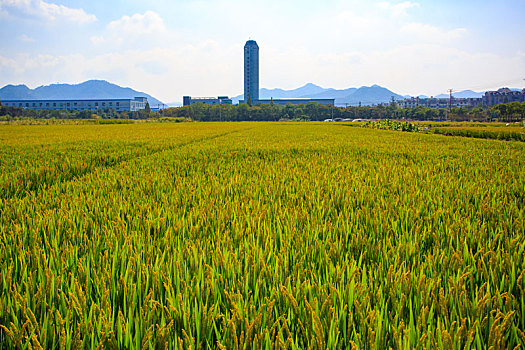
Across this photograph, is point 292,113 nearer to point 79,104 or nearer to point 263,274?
point 79,104

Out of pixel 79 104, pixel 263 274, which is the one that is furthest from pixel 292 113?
pixel 263 274

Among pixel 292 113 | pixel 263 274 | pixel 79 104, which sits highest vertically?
pixel 79 104

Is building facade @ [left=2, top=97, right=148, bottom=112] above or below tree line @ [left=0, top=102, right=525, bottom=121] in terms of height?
above

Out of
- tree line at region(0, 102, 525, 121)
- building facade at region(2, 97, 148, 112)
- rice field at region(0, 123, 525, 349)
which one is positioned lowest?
rice field at region(0, 123, 525, 349)

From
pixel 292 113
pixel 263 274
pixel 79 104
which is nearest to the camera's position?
pixel 263 274

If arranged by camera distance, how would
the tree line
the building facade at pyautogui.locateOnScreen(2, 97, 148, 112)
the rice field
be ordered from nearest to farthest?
the rice field, the tree line, the building facade at pyautogui.locateOnScreen(2, 97, 148, 112)

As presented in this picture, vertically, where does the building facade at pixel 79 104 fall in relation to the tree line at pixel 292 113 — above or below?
above

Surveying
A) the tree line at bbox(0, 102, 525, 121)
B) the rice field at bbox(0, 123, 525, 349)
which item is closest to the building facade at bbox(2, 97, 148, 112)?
the tree line at bbox(0, 102, 525, 121)

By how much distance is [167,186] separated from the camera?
335cm

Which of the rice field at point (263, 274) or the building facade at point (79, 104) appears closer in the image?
the rice field at point (263, 274)

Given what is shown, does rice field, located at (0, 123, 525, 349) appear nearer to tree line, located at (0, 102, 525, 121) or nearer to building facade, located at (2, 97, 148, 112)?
tree line, located at (0, 102, 525, 121)

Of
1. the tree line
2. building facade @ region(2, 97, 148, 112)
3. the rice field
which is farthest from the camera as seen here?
building facade @ region(2, 97, 148, 112)

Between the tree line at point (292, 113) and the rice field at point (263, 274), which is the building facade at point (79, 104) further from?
the rice field at point (263, 274)

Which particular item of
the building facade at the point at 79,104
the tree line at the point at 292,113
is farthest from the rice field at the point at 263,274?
the building facade at the point at 79,104
